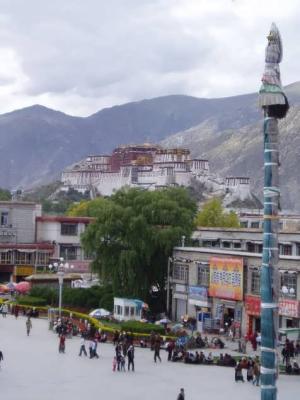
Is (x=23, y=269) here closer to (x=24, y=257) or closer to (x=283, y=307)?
(x=24, y=257)

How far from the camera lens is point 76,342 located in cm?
3734

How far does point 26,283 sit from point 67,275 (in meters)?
6.69

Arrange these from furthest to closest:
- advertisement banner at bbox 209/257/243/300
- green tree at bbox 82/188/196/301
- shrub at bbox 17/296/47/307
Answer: shrub at bbox 17/296/47/307, green tree at bbox 82/188/196/301, advertisement banner at bbox 209/257/243/300

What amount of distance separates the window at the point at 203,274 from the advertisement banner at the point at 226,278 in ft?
2.96

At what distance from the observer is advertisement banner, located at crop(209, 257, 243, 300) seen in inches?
1654

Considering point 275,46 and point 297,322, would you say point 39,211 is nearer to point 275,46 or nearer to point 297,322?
point 297,322

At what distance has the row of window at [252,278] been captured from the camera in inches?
1529

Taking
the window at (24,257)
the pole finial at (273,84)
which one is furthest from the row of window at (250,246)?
the pole finial at (273,84)

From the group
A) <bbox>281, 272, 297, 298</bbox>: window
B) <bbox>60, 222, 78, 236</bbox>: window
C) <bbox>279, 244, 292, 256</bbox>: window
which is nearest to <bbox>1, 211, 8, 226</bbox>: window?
<bbox>60, 222, 78, 236</bbox>: window

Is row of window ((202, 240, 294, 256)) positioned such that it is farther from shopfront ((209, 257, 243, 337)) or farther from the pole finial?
the pole finial

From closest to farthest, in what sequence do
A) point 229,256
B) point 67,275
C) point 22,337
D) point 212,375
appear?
point 212,375, point 22,337, point 229,256, point 67,275

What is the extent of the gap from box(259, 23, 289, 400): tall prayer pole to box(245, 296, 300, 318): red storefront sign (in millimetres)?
23896

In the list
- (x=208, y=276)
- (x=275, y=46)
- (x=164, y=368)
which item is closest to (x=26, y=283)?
(x=208, y=276)

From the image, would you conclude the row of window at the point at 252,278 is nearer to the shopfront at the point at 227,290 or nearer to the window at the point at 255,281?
the window at the point at 255,281
